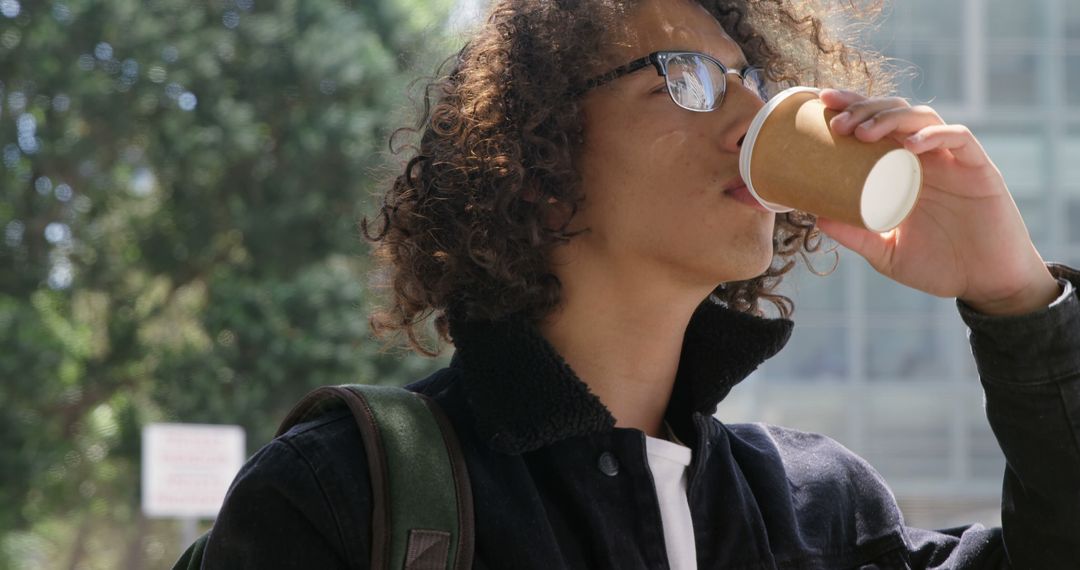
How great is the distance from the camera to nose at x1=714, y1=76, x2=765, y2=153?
2023 mm

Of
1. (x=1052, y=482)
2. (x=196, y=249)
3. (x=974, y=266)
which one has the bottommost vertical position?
(x=196, y=249)

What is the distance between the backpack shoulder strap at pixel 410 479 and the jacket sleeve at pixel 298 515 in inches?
1.1

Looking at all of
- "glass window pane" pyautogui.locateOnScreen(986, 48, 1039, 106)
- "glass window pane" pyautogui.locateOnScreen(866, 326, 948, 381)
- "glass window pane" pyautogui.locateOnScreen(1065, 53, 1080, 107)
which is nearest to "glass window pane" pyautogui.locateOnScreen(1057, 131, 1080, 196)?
"glass window pane" pyautogui.locateOnScreen(1065, 53, 1080, 107)

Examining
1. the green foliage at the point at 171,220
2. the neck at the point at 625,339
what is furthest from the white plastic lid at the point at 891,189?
the green foliage at the point at 171,220

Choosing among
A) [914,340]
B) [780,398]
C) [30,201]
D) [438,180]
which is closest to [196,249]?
[30,201]

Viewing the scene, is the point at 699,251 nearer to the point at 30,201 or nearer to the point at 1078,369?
the point at 1078,369

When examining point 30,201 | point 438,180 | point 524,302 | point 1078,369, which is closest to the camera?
point 1078,369

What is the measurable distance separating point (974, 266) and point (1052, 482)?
0.31 meters

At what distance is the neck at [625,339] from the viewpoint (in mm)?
2043

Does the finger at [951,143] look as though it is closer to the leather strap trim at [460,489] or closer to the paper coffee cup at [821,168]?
the paper coffee cup at [821,168]

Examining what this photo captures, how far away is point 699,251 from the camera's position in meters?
1.98

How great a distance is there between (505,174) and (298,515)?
654 millimetres

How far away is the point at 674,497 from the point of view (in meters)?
1.99

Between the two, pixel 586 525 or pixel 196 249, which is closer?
pixel 586 525
